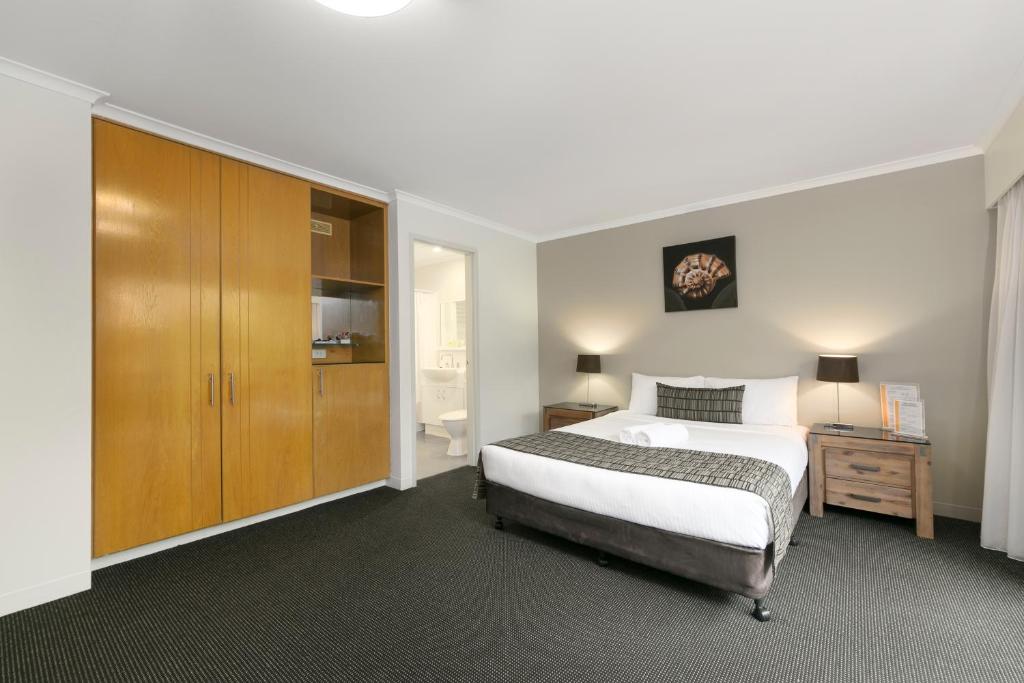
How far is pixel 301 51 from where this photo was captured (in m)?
2.07

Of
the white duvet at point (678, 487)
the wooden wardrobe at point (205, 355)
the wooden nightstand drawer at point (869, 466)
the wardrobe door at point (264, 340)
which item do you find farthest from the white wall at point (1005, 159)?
the wardrobe door at point (264, 340)

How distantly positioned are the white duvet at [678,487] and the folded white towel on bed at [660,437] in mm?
73

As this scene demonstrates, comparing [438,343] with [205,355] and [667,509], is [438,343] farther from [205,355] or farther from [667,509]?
[667,509]

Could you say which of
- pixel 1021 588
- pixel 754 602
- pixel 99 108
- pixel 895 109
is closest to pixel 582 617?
pixel 754 602

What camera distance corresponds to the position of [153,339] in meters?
2.73

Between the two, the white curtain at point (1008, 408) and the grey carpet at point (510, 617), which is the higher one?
the white curtain at point (1008, 408)

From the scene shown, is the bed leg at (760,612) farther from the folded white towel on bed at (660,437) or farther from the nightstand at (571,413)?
the nightstand at (571,413)

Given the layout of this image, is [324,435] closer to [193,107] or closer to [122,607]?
[122,607]

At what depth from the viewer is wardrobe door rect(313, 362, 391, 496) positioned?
358 cm

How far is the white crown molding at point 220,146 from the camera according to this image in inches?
102

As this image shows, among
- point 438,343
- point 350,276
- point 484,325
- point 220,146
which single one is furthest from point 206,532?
point 438,343

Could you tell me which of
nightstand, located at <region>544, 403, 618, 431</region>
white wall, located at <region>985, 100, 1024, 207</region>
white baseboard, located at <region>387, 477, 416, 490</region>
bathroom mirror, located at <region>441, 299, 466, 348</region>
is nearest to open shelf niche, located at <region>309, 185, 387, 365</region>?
white baseboard, located at <region>387, 477, 416, 490</region>

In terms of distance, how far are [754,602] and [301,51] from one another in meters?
3.36

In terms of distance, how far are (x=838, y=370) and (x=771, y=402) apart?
53cm
